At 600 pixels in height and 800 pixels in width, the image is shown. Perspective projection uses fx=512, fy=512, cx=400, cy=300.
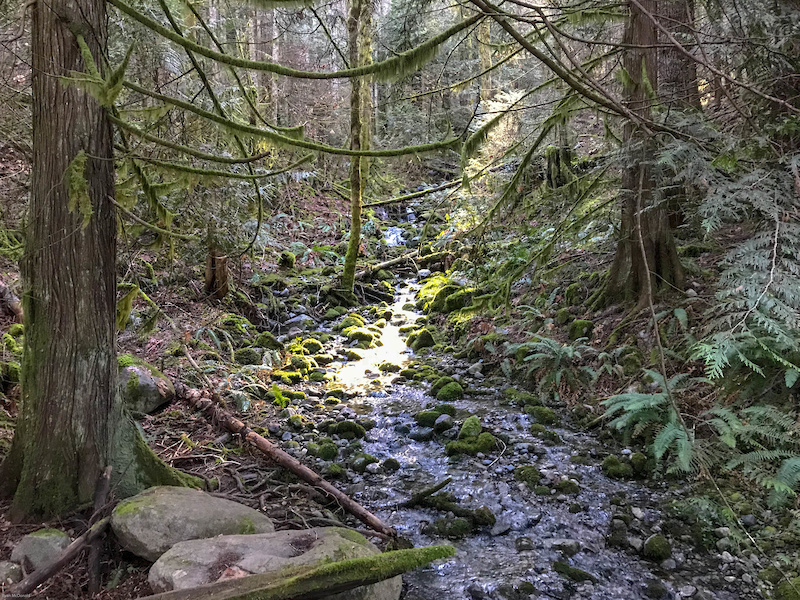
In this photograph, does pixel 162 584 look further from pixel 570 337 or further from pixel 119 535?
pixel 570 337

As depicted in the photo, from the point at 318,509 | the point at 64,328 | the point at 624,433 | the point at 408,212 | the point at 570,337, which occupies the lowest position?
the point at 318,509

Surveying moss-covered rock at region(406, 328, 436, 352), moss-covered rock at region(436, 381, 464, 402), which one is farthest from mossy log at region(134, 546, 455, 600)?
moss-covered rock at region(406, 328, 436, 352)

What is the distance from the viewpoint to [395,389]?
7.96 m

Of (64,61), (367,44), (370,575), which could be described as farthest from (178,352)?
(367,44)

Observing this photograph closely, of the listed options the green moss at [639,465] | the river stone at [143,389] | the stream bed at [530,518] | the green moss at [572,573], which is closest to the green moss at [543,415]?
the stream bed at [530,518]

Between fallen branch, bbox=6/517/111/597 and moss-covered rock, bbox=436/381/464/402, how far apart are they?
4.73 metres

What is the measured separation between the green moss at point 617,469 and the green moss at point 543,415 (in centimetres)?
115

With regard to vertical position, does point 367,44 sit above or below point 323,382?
above

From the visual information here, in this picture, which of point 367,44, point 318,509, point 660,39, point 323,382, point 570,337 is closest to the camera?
point 318,509

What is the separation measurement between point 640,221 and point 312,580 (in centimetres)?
557

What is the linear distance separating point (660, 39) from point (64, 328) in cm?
700

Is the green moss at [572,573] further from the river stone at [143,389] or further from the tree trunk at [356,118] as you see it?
the tree trunk at [356,118]

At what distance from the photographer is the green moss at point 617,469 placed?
16.6ft

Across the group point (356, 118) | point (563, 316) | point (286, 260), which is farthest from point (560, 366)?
point (286, 260)
